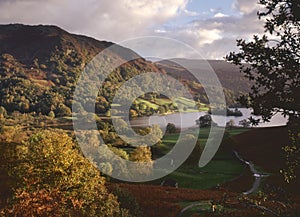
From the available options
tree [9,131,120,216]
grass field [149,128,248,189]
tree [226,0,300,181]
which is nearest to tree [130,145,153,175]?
grass field [149,128,248,189]

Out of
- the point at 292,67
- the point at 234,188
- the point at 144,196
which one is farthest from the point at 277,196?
the point at 234,188

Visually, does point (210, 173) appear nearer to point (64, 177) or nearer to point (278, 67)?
point (64, 177)

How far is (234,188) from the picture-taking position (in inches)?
1907

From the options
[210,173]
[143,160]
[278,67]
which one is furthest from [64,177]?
[210,173]

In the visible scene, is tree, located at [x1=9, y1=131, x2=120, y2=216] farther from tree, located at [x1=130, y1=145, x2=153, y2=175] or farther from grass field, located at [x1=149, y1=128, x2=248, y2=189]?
grass field, located at [x1=149, y1=128, x2=248, y2=189]

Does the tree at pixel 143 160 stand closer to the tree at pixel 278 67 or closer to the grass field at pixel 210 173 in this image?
the grass field at pixel 210 173

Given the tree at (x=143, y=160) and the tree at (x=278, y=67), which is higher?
the tree at (x=278, y=67)

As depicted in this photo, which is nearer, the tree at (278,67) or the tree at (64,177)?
the tree at (278,67)

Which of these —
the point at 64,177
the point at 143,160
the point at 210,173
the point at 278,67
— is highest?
the point at 278,67

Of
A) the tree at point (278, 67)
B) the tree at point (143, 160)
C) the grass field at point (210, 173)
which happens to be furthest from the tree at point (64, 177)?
the grass field at point (210, 173)

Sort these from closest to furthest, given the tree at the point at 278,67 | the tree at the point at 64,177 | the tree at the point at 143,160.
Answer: the tree at the point at 278,67 → the tree at the point at 64,177 → the tree at the point at 143,160

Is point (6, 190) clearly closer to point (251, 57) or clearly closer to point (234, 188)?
point (234, 188)

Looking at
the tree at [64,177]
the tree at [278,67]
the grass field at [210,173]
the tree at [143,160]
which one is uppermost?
the tree at [278,67]

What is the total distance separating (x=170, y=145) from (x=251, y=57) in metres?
68.0
